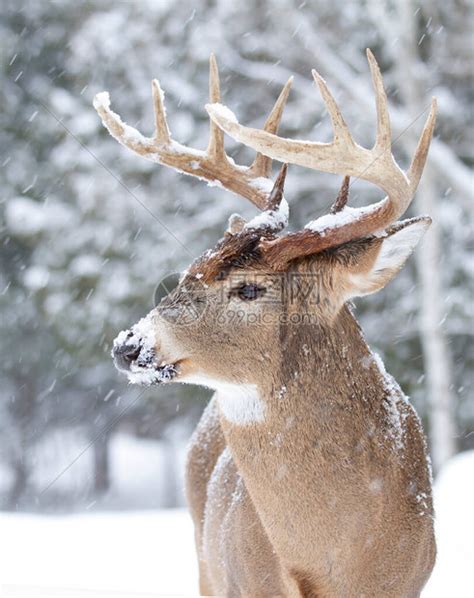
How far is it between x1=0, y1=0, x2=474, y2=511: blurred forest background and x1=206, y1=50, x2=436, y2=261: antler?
29.6 ft

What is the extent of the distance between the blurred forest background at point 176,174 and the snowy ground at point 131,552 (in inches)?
182

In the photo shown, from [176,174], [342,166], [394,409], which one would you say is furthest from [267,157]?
[176,174]

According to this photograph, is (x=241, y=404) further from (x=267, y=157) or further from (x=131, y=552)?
(x=131, y=552)

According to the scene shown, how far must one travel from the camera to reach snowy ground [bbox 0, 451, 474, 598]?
19.1ft

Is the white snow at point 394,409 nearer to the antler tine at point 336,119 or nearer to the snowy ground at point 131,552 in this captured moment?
the antler tine at point 336,119

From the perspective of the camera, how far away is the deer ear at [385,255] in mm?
3504

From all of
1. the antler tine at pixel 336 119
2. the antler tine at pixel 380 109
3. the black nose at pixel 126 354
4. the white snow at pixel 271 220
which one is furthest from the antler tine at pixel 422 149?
the black nose at pixel 126 354

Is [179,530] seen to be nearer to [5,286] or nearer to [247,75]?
Result: [247,75]

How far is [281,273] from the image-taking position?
3654mm

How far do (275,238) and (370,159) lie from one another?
1.65ft

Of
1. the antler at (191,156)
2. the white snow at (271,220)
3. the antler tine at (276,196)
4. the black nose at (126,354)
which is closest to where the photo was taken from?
the black nose at (126,354)

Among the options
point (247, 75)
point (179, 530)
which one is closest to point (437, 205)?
point (247, 75)

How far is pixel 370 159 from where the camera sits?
143 inches

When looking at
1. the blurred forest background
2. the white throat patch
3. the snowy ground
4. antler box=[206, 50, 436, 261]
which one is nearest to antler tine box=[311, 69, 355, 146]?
antler box=[206, 50, 436, 261]
